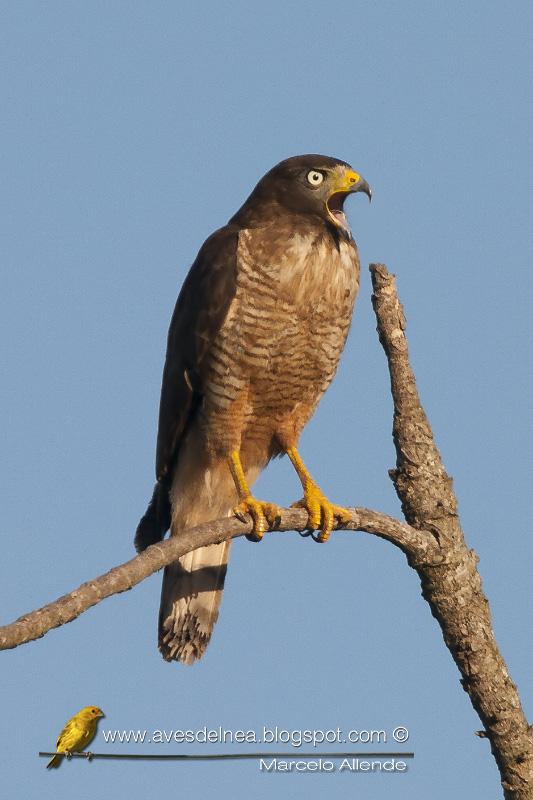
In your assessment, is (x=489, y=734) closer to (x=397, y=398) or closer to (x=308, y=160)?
(x=397, y=398)

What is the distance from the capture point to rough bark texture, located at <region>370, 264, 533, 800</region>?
17.8 feet

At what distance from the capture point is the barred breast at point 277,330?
6.49 meters

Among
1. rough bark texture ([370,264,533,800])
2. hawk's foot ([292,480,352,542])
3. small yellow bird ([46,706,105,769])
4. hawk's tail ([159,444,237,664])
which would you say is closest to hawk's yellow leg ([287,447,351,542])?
hawk's foot ([292,480,352,542])

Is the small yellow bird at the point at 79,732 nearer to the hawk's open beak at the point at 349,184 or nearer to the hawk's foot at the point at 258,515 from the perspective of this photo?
the hawk's foot at the point at 258,515

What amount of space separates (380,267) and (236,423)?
136 centimetres

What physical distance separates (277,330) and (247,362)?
230 millimetres

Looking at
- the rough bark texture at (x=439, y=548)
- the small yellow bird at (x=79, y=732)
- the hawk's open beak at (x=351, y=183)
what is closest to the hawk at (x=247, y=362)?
the hawk's open beak at (x=351, y=183)

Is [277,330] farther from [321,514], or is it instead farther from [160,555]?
[160,555]

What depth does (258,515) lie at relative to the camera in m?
6.06

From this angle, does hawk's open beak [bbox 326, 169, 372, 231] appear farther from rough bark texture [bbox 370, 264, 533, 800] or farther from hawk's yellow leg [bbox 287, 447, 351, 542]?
hawk's yellow leg [bbox 287, 447, 351, 542]

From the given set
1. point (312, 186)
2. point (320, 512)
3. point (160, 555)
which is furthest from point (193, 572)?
point (160, 555)

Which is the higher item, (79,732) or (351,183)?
(351,183)

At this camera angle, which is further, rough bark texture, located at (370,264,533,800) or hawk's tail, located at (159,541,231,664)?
hawk's tail, located at (159,541,231,664)

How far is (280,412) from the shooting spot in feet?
22.4
